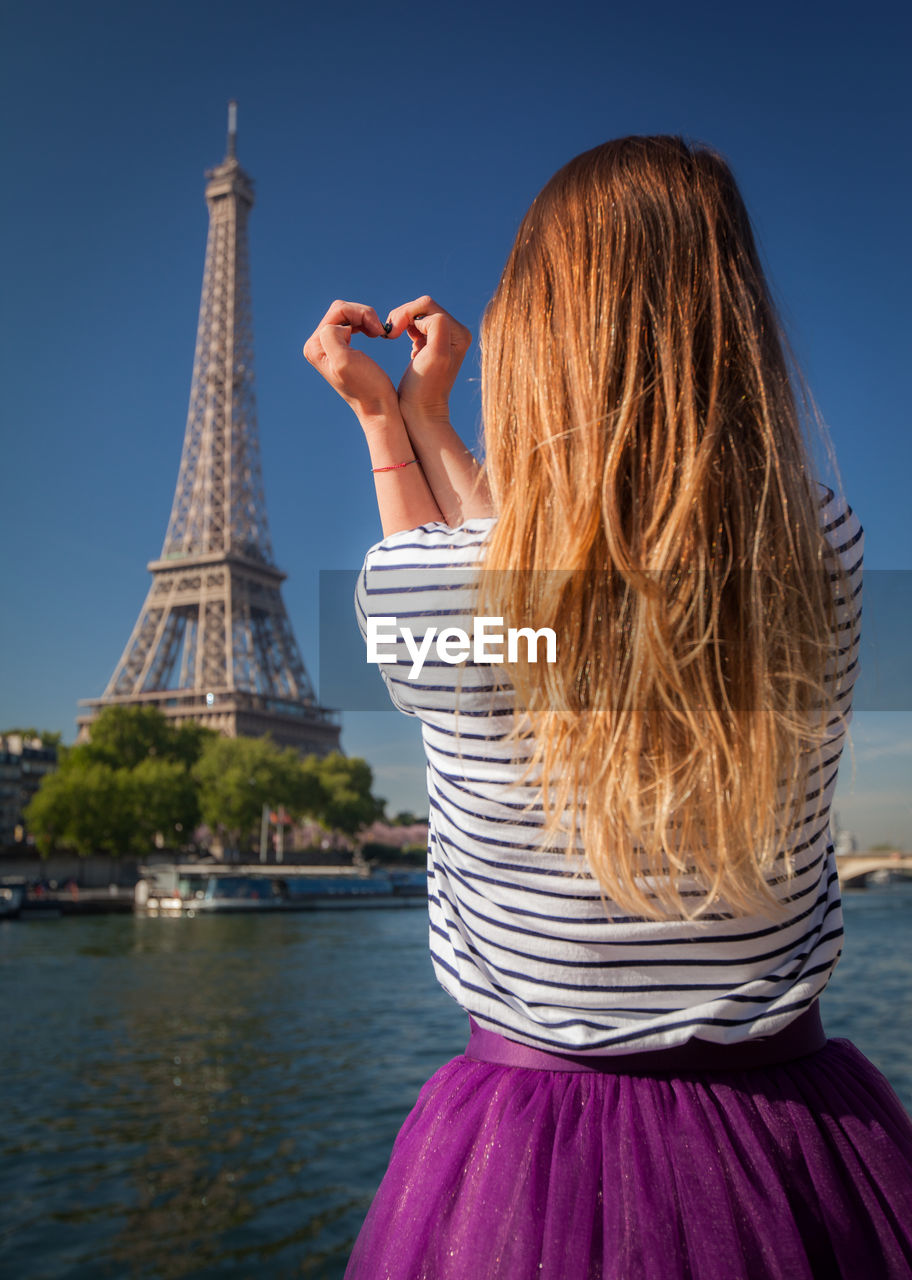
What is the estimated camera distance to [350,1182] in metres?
6.94

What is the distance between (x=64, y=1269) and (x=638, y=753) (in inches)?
243

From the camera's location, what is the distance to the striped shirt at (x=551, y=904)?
0.87 m

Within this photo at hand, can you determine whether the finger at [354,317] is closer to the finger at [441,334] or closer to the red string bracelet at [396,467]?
the finger at [441,334]

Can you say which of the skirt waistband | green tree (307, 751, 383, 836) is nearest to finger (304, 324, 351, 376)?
the skirt waistband

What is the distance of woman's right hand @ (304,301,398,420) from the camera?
3.40 ft

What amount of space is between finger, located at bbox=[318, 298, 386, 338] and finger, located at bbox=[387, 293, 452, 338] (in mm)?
25

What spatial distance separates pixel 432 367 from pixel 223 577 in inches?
1970

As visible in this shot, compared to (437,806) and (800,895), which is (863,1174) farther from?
(437,806)

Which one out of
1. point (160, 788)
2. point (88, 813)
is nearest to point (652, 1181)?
point (88, 813)

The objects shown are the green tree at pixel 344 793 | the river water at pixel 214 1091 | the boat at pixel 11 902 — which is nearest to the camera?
the river water at pixel 214 1091

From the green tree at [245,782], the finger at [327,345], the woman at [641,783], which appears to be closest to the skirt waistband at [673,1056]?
the woman at [641,783]

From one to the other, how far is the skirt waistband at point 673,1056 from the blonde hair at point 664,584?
0.38ft

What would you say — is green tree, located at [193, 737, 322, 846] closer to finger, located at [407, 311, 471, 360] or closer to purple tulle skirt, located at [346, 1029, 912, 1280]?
finger, located at [407, 311, 471, 360]

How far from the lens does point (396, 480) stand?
104 cm
